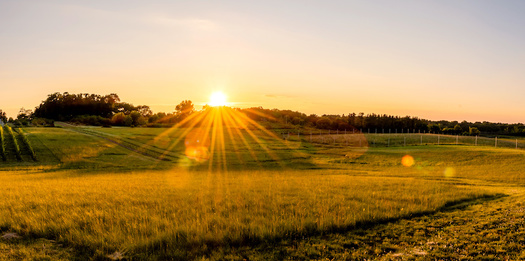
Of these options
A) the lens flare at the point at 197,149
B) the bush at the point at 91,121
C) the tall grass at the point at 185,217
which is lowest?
the lens flare at the point at 197,149

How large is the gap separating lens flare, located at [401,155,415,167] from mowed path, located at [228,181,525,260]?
42.4 m

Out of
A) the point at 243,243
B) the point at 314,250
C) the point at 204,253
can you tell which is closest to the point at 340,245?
the point at 314,250

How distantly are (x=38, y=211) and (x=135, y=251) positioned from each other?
805cm

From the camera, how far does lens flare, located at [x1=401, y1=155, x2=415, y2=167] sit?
175 ft

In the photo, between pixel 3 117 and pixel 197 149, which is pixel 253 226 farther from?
pixel 3 117

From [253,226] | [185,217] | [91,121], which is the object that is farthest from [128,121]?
[253,226]

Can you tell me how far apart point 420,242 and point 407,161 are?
165 feet

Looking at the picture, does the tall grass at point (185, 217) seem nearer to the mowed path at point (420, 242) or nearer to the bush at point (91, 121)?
the mowed path at point (420, 242)

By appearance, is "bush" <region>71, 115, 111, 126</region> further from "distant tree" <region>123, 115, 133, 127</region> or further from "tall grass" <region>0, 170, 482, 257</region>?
"tall grass" <region>0, 170, 482, 257</region>

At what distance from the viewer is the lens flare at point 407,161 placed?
53.3 metres

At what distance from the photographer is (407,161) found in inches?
2190

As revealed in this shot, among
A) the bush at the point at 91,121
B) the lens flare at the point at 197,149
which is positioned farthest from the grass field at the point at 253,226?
the bush at the point at 91,121

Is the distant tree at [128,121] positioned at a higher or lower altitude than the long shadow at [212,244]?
higher

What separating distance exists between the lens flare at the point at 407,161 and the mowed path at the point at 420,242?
42.4m
